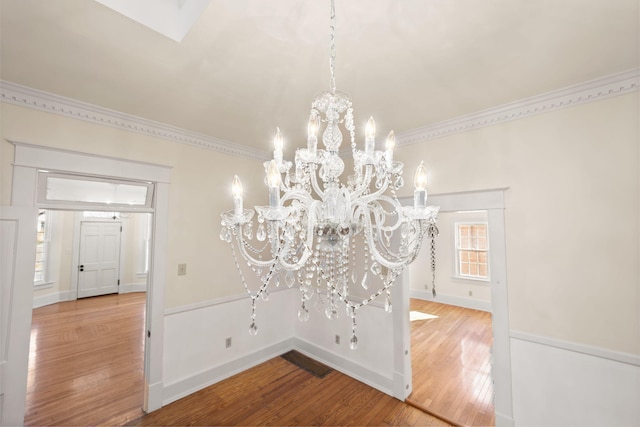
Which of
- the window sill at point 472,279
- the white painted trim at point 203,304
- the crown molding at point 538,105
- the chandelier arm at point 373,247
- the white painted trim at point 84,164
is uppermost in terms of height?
the crown molding at point 538,105

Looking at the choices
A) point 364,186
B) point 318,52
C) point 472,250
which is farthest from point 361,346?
point 472,250

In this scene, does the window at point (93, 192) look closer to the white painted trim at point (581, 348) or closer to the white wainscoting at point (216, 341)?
the white wainscoting at point (216, 341)

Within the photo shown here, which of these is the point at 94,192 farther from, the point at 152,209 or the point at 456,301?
the point at 456,301

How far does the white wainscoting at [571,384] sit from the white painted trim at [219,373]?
277 cm

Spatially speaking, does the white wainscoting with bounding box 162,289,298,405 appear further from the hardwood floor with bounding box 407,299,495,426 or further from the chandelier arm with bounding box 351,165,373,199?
the chandelier arm with bounding box 351,165,373,199

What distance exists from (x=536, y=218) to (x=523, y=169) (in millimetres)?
424

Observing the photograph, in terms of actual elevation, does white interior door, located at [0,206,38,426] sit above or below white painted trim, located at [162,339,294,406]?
above

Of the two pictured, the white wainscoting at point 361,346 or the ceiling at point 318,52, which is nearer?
the ceiling at point 318,52

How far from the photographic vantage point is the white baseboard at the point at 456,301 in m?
5.89

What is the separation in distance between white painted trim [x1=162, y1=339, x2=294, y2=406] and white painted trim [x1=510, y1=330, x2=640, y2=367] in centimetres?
288

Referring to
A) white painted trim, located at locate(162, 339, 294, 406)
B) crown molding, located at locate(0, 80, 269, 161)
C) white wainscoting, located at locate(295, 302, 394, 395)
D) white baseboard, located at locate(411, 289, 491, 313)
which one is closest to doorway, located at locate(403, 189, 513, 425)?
white wainscoting, located at locate(295, 302, 394, 395)

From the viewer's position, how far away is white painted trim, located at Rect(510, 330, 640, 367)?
1.76 meters

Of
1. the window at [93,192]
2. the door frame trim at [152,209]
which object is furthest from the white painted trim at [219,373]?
the window at [93,192]

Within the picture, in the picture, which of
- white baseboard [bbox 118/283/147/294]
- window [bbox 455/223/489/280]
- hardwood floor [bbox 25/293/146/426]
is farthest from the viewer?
→ white baseboard [bbox 118/283/147/294]
